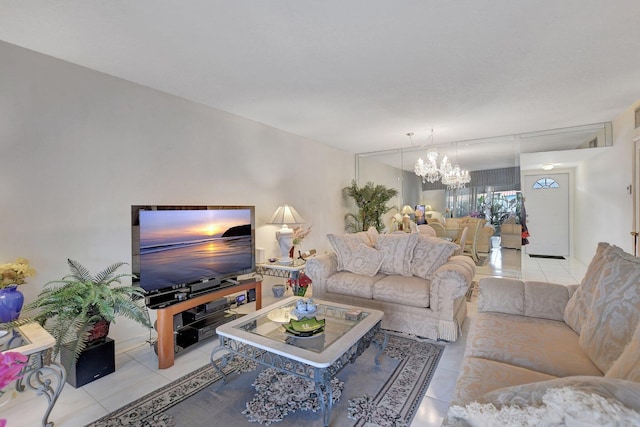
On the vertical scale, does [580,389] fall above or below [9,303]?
above

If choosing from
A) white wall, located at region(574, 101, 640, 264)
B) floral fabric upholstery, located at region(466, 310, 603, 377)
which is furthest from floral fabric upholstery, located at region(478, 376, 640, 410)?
white wall, located at region(574, 101, 640, 264)

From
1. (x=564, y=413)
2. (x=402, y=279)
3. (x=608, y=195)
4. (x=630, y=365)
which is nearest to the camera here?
(x=564, y=413)

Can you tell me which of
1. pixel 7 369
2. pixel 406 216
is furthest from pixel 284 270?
pixel 406 216

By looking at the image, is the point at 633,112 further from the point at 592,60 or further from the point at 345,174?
the point at 345,174

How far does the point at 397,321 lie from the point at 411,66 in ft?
7.65

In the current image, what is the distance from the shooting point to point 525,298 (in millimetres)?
2076

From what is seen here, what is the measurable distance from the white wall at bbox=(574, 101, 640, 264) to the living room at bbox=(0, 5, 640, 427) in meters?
→ 0.04

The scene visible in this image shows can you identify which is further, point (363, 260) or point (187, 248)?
point (363, 260)

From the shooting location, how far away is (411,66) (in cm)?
256

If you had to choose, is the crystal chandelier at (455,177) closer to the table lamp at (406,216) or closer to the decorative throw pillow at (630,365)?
the table lamp at (406,216)

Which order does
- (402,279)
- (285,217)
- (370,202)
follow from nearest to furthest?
(402,279), (285,217), (370,202)

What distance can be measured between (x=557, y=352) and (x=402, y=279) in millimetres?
1547

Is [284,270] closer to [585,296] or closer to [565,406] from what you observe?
[585,296]

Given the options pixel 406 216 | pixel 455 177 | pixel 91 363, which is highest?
A: pixel 455 177
